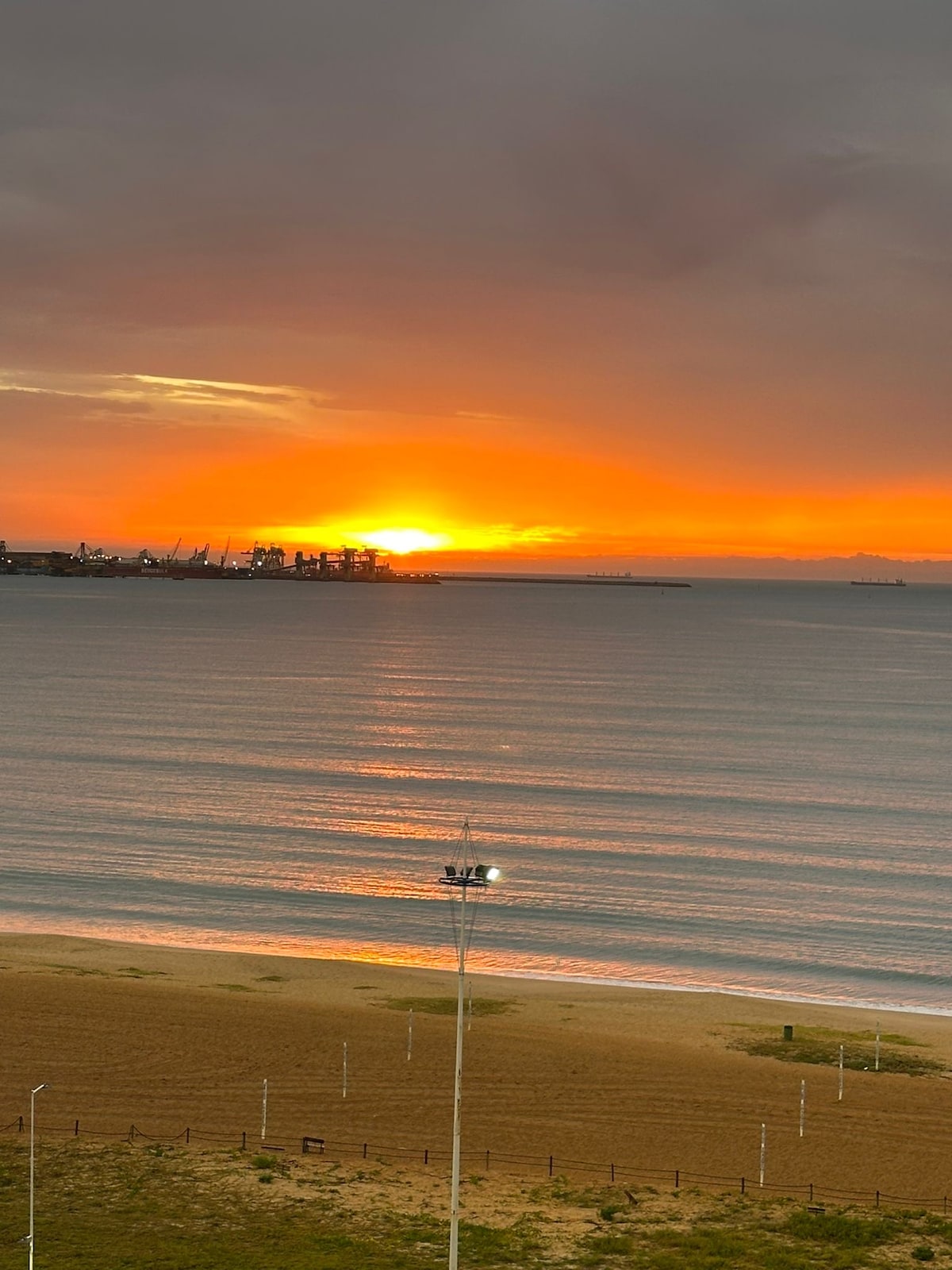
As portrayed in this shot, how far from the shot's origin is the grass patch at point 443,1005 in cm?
4753

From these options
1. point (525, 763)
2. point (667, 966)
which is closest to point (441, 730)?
point (525, 763)

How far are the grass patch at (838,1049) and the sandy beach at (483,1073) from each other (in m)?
0.56

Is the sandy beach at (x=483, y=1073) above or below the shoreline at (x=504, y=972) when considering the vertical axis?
above

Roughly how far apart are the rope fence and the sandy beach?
0.32 meters

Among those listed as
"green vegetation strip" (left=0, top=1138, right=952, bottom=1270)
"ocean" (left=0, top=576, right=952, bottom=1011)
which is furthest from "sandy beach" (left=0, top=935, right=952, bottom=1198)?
"ocean" (left=0, top=576, right=952, bottom=1011)

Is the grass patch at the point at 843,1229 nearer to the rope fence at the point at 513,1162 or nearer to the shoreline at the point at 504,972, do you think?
the rope fence at the point at 513,1162

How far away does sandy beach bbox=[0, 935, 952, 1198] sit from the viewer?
3512cm

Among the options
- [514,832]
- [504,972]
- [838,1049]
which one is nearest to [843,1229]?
[838,1049]

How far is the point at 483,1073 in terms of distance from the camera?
4047 cm

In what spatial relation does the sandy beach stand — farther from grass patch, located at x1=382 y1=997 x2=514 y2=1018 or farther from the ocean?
the ocean

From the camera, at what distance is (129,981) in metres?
50.1

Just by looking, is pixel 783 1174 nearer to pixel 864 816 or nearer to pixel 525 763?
pixel 864 816

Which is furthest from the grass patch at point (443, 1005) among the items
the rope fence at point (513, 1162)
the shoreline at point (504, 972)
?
the rope fence at point (513, 1162)

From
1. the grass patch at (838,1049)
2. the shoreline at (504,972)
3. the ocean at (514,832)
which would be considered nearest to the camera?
the grass patch at (838,1049)
